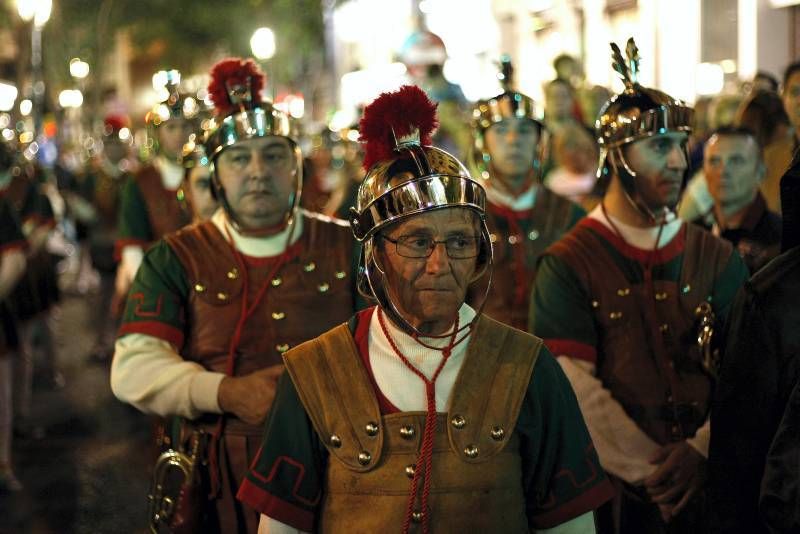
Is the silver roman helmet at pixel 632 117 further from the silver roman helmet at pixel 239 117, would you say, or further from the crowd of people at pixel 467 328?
the silver roman helmet at pixel 239 117

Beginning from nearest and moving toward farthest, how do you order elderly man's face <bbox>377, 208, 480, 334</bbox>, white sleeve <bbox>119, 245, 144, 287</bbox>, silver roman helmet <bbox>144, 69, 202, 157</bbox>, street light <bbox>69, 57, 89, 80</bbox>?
elderly man's face <bbox>377, 208, 480, 334</bbox> → silver roman helmet <bbox>144, 69, 202, 157</bbox> → white sleeve <bbox>119, 245, 144, 287</bbox> → street light <bbox>69, 57, 89, 80</bbox>

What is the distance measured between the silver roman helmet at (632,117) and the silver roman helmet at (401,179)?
143 centimetres

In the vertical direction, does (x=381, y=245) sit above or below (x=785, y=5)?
below

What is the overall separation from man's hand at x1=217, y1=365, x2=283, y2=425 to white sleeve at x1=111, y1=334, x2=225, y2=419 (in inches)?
2.2

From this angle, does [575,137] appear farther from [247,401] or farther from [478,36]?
[478,36]

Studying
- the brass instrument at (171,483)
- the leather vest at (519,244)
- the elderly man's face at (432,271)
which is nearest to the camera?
the elderly man's face at (432,271)

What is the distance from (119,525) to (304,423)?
13.9 ft

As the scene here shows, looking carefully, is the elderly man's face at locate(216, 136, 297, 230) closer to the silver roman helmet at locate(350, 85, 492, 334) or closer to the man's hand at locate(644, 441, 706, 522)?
the silver roman helmet at locate(350, 85, 492, 334)

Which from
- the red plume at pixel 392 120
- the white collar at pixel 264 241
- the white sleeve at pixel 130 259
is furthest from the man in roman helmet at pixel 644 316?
the white sleeve at pixel 130 259

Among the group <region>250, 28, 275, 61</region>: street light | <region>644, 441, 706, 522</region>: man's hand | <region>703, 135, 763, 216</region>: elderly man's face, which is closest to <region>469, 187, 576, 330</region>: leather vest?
<region>703, 135, 763, 216</region>: elderly man's face

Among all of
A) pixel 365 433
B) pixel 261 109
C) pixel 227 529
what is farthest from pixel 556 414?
pixel 261 109

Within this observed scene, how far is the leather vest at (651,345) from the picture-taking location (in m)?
4.26

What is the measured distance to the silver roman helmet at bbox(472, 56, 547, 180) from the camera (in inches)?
251

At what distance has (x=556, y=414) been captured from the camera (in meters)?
3.04
